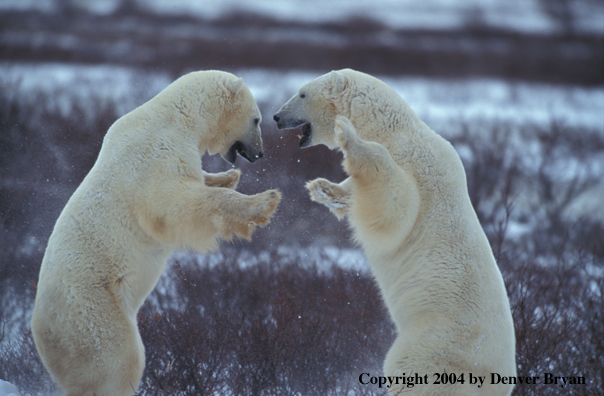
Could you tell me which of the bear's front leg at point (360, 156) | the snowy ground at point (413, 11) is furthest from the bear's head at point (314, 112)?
the snowy ground at point (413, 11)

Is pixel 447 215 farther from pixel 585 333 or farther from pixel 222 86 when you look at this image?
pixel 585 333

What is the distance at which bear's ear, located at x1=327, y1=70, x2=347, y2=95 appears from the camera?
3078 millimetres

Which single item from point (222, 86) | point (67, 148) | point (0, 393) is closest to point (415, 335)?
point (222, 86)

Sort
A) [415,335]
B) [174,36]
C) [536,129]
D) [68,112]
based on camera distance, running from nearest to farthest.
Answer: [415,335], [68,112], [536,129], [174,36]

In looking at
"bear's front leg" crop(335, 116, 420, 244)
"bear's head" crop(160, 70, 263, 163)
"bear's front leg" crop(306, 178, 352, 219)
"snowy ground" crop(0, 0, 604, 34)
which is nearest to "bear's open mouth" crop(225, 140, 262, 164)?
"bear's head" crop(160, 70, 263, 163)

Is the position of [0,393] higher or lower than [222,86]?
lower

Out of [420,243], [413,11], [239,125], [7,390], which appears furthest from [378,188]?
[413,11]

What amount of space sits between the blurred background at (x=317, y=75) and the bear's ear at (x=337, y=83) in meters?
1.85

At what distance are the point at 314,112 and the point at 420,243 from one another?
3.26ft

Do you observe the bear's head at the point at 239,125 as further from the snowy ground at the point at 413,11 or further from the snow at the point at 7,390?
the snowy ground at the point at 413,11

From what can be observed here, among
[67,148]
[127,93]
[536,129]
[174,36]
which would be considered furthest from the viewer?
[174,36]

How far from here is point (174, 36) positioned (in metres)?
12.0

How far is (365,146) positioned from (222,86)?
3.10 ft

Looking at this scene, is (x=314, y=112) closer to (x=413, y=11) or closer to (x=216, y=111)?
(x=216, y=111)
